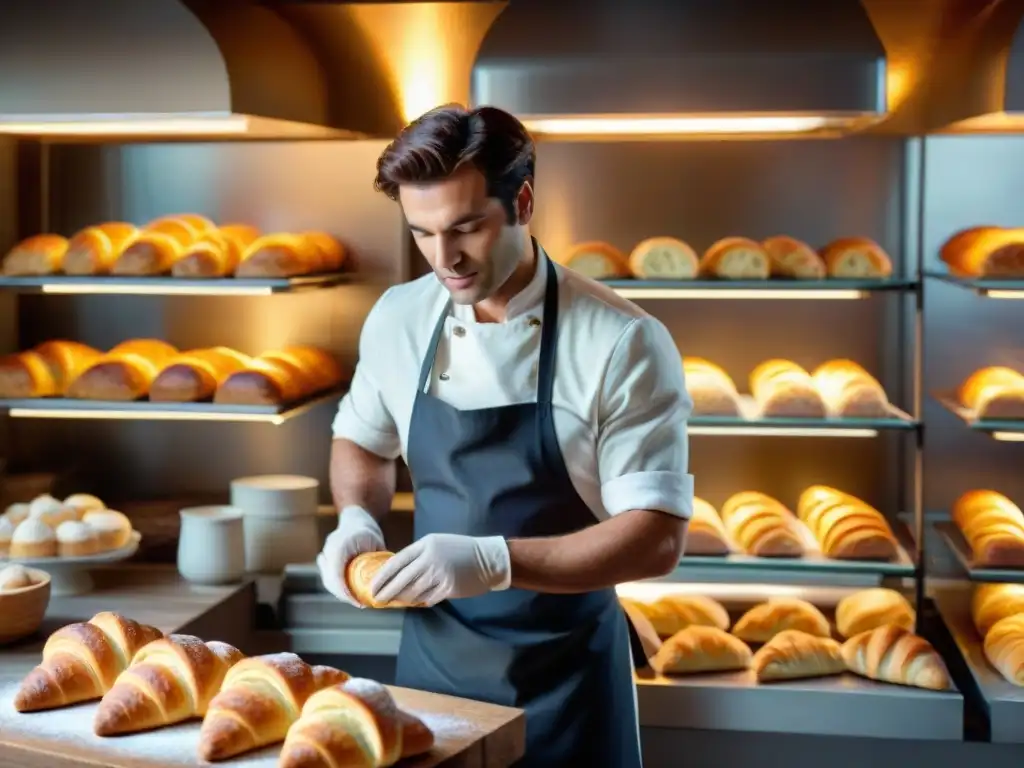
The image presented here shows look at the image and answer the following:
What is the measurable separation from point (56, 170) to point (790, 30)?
223cm

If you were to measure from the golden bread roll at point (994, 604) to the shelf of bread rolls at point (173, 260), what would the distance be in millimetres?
1874

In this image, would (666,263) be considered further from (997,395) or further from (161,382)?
(161,382)

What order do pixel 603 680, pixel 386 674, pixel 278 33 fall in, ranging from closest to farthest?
pixel 603 680, pixel 278 33, pixel 386 674

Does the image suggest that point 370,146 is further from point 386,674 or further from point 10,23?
point 386,674

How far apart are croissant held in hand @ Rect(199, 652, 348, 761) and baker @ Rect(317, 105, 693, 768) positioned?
0.88 ft

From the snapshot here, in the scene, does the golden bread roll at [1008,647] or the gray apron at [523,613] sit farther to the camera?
the golden bread roll at [1008,647]

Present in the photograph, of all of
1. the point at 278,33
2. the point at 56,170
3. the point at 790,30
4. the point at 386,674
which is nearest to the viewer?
the point at 790,30

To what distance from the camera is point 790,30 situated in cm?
290

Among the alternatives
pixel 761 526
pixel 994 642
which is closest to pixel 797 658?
pixel 761 526

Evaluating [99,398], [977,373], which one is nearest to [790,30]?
[977,373]

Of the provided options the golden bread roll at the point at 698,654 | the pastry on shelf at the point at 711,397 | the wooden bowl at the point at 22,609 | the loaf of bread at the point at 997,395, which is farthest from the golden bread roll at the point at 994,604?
the wooden bowl at the point at 22,609

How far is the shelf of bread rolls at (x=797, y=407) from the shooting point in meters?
3.35

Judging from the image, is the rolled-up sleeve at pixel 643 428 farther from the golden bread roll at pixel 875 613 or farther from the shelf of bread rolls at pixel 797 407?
the golden bread roll at pixel 875 613

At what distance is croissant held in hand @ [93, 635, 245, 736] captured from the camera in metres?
1.90
